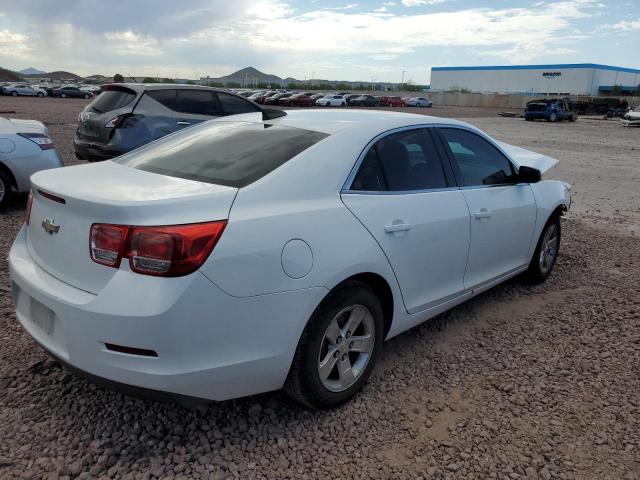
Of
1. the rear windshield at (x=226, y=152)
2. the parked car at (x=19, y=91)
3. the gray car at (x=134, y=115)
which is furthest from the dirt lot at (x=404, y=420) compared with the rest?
the parked car at (x=19, y=91)

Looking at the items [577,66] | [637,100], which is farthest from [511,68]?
[637,100]

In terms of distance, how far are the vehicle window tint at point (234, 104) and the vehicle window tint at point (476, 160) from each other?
609cm

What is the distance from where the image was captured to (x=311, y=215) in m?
2.68

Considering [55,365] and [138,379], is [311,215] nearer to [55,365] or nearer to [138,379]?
[138,379]

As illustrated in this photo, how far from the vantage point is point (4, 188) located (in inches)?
266

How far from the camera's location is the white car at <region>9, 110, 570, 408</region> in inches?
89.5

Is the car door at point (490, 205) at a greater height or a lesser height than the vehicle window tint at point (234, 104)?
lesser

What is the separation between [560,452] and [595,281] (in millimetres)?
3012

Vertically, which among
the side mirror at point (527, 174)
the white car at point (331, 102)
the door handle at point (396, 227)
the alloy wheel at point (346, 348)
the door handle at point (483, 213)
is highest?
the white car at point (331, 102)

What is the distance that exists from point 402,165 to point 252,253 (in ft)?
4.57

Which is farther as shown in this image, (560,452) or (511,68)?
(511,68)

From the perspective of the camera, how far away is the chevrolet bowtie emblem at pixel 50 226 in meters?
2.60

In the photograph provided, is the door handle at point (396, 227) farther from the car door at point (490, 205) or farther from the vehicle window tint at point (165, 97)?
the vehicle window tint at point (165, 97)

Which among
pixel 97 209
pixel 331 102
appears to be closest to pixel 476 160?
pixel 97 209
